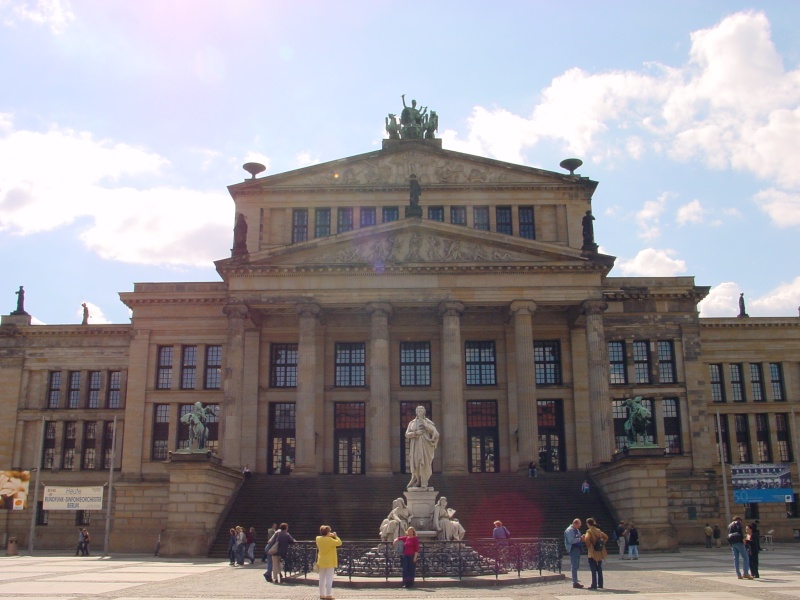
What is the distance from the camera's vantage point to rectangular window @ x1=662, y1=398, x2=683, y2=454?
57.5m

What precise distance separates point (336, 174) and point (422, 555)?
39.3 m

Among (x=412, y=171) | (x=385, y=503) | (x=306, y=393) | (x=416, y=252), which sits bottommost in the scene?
(x=385, y=503)

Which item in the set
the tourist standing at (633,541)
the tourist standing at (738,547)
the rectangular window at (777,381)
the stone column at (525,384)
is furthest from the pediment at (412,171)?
the tourist standing at (738,547)

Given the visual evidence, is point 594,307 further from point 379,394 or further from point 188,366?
point 188,366

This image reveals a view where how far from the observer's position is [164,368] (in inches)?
2344

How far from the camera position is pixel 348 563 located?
999 inches

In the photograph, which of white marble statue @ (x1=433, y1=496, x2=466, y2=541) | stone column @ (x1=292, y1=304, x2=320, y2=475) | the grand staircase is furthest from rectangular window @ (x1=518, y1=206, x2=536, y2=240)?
white marble statue @ (x1=433, y1=496, x2=466, y2=541)

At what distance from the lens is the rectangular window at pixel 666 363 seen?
192ft

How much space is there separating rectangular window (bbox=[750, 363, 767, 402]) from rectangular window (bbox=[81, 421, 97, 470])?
47.6 metres

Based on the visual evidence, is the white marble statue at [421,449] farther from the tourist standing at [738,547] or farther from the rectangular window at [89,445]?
the rectangular window at [89,445]

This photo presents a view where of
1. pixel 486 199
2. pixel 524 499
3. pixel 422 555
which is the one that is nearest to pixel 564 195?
pixel 486 199

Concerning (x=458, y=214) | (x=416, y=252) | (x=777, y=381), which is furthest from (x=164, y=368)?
(x=777, y=381)

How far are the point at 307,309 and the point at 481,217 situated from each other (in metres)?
15.0

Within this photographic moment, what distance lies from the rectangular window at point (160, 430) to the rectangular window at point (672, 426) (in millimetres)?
33291
